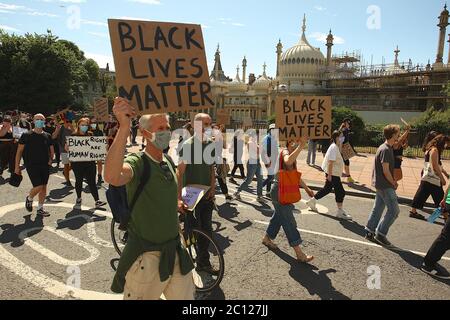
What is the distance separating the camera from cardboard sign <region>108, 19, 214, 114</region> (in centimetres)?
350

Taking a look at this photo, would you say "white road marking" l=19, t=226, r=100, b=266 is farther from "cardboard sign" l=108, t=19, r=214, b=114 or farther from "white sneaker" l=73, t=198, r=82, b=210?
"cardboard sign" l=108, t=19, r=214, b=114

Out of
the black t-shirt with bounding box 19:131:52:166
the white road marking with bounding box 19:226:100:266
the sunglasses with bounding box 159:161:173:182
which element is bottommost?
the white road marking with bounding box 19:226:100:266

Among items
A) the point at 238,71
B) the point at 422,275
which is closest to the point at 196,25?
the point at 422,275

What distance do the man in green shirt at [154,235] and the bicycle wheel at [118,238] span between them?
8.24 ft

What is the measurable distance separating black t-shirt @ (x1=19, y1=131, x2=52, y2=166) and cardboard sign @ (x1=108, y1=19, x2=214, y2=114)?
448cm

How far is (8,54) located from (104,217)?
4310cm

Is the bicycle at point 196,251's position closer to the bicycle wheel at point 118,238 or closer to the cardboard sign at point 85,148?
the bicycle wheel at point 118,238

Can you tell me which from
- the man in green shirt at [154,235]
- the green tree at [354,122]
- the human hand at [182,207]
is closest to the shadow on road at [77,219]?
the human hand at [182,207]

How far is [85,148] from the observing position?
8.29 meters

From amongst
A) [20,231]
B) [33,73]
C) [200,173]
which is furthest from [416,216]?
[33,73]

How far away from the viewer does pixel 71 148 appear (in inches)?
323

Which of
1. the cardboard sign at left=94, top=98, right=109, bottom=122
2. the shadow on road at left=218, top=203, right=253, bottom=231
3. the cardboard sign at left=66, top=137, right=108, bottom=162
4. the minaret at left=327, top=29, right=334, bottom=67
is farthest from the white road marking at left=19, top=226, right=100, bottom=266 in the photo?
the minaret at left=327, top=29, right=334, bottom=67

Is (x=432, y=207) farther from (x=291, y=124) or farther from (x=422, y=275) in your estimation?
(x=291, y=124)

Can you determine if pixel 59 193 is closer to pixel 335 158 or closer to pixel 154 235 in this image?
pixel 335 158
